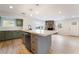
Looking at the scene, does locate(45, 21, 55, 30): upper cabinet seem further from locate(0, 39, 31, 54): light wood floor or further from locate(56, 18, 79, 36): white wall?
locate(0, 39, 31, 54): light wood floor

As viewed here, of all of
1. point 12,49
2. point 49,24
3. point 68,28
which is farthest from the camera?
point 12,49

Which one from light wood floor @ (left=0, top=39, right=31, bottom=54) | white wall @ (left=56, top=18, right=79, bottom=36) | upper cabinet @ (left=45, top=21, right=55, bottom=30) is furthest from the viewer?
light wood floor @ (left=0, top=39, right=31, bottom=54)

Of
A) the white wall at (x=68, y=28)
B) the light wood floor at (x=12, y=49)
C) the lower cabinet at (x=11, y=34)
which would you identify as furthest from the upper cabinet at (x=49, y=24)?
the lower cabinet at (x=11, y=34)

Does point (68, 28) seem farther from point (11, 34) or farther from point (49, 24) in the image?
point (11, 34)

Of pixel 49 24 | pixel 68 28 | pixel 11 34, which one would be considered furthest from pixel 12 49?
pixel 11 34

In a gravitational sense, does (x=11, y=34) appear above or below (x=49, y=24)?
below

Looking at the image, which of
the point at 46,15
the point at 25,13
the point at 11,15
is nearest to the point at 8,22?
the point at 11,15

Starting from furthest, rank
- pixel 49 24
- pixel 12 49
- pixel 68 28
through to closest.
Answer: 1. pixel 12 49
2. pixel 68 28
3. pixel 49 24

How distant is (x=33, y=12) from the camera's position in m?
1.81

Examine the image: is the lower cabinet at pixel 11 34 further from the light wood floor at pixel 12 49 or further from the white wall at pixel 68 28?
the white wall at pixel 68 28

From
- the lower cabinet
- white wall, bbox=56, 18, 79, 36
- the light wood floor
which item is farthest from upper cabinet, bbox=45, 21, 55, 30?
the lower cabinet

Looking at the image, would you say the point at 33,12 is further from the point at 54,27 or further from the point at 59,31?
the point at 59,31
